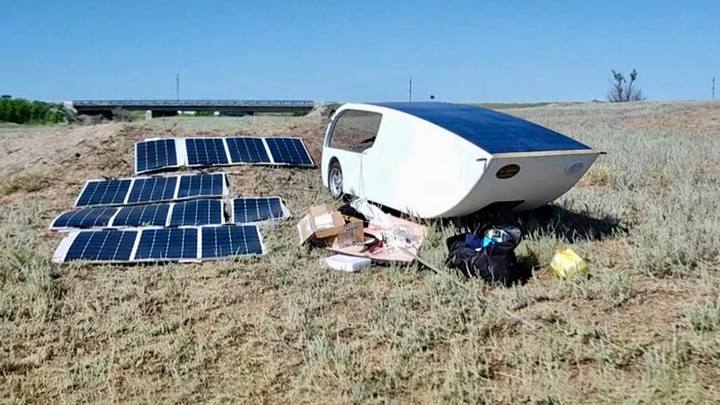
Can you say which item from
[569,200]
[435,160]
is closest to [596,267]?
[435,160]

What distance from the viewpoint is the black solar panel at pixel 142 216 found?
8.31 m

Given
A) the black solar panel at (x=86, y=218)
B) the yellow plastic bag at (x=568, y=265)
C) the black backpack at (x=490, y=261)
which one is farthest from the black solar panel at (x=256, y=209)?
the yellow plastic bag at (x=568, y=265)

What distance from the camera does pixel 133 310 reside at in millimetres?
→ 5586

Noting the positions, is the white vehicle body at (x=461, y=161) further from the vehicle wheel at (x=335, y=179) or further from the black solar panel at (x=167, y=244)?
the black solar panel at (x=167, y=244)

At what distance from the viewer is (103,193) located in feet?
32.6

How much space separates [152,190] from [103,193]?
79cm

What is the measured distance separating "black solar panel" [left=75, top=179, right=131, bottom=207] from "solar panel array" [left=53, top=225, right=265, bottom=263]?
1759mm

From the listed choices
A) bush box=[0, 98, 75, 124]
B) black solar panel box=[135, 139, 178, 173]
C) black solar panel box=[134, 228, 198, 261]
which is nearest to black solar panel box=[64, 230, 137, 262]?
black solar panel box=[134, 228, 198, 261]

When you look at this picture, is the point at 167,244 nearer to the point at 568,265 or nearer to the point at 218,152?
the point at 218,152

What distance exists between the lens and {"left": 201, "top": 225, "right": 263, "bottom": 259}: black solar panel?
718cm

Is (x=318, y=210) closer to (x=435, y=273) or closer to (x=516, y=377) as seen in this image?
(x=435, y=273)

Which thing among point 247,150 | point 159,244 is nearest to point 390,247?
point 159,244

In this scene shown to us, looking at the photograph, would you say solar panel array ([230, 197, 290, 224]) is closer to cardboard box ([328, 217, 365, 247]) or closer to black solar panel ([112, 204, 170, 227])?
black solar panel ([112, 204, 170, 227])

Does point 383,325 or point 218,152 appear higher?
point 218,152
